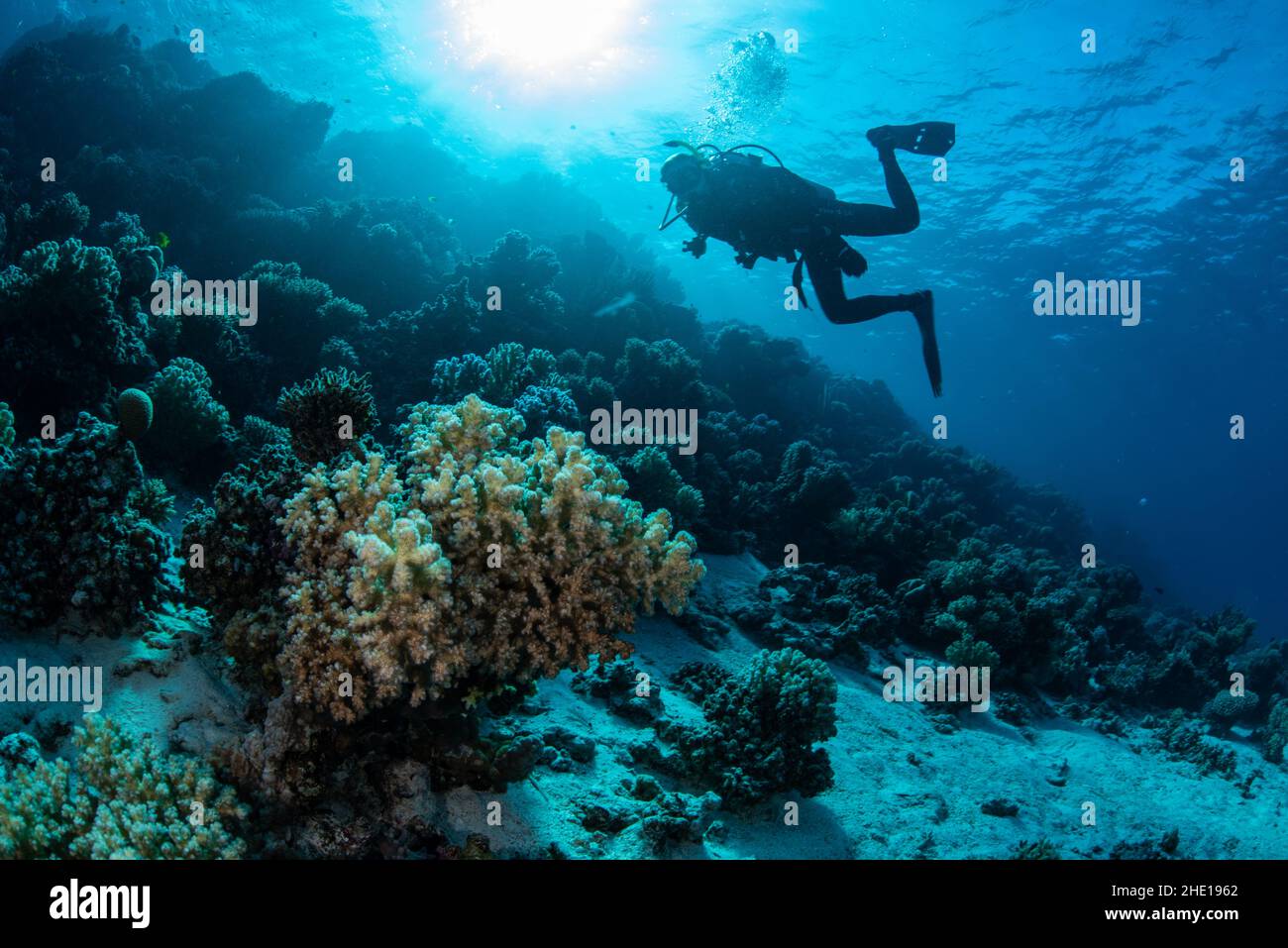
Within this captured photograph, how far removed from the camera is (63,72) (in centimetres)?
1609

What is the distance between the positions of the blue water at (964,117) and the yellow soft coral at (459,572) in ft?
73.5

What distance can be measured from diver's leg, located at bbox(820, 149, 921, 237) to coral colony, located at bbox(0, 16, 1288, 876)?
3.86 meters

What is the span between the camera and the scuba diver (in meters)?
7.44

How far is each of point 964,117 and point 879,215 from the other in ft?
64.3

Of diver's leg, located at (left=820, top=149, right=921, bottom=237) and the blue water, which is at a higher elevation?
the blue water

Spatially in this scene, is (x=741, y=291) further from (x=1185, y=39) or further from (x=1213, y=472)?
(x=1213, y=472)

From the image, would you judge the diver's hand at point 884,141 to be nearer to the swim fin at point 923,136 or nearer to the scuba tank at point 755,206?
the swim fin at point 923,136

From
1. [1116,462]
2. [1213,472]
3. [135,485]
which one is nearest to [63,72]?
[135,485]

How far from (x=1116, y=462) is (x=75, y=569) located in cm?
13375

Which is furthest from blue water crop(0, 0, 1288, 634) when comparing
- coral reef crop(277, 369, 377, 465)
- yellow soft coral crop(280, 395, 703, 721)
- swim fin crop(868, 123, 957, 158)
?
yellow soft coral crop(280, 395, 703, 721)

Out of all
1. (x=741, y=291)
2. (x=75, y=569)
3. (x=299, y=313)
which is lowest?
(x=75, y=569)

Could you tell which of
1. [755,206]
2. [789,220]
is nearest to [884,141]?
[789,220]

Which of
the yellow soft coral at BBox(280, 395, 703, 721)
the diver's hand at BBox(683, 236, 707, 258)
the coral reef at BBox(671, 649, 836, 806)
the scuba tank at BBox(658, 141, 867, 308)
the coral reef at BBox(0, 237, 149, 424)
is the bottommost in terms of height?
the coral reef at BBox(671, 649, 836, 806)

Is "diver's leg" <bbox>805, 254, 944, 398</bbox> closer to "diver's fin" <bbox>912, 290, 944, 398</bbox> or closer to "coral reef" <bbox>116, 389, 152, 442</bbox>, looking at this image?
"diver's fin" <bbox>912, 290, 944, 398</bbox>
